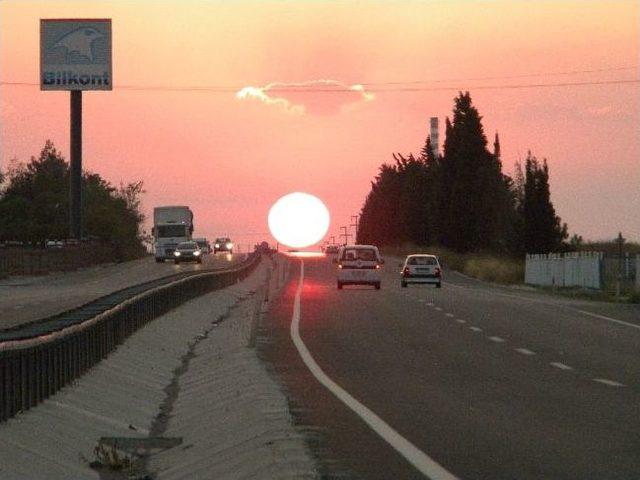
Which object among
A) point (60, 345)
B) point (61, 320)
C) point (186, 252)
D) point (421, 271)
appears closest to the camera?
point (60, 345)

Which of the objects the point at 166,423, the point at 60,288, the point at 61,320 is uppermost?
the point at 61,320

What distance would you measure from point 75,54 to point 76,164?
8.54 meters

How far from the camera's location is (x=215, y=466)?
43.3 ft

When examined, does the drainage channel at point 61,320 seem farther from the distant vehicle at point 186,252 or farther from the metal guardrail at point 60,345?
the distant vehicle at point 186,252

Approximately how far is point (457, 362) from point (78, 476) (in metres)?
12.8

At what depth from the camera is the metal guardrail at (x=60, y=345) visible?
51.4 feet

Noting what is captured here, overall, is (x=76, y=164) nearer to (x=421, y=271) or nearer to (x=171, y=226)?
(x=171, y=226)

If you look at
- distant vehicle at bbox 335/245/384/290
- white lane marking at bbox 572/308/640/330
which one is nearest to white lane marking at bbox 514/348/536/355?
white lane marking at bbox 572/308/640/330

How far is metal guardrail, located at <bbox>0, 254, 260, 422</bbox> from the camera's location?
1566 centimetres

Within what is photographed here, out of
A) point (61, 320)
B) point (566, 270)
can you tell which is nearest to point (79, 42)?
point (566, 270)

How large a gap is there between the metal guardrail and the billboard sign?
78.5 metres

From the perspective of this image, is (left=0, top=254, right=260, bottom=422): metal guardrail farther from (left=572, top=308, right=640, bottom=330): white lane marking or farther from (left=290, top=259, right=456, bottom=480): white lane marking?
(left=572, top=308, right=640, bottom=330): white lane marking

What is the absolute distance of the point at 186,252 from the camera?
113 m

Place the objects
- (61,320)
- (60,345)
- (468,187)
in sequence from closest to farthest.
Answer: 1. (60,345)
2. (61,320)
3. (468,187)
